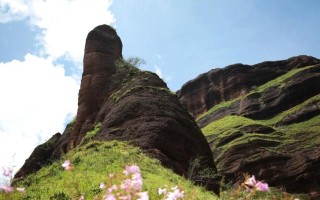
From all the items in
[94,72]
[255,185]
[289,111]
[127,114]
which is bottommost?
[255,185]

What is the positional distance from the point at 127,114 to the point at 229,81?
86.8 meters

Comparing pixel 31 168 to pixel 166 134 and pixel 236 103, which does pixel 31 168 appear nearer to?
pixel 166 134

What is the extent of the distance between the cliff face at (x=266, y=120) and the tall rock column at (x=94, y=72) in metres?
24.0

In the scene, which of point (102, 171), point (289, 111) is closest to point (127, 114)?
point (102, 171)

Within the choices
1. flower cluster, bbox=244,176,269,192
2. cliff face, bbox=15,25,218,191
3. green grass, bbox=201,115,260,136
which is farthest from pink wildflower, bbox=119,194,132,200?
green grass, bbox=201,115,260,136

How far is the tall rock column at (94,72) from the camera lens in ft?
123

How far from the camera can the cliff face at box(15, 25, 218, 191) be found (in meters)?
26.9

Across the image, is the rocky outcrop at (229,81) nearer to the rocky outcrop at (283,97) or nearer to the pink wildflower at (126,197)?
the rocky outcrop at (283,97)

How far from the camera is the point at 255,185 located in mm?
4160

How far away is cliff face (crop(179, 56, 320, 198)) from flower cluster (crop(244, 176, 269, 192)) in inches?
1979

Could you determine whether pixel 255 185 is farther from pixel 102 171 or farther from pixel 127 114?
pixel 127 114

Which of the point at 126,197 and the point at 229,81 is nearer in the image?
the point at 126,197

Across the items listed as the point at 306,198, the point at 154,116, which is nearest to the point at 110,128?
the point at 154,116

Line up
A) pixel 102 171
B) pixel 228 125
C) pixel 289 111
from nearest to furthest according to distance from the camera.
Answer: pixel 102 171 → pixel 289 111 → pixel 228 125
